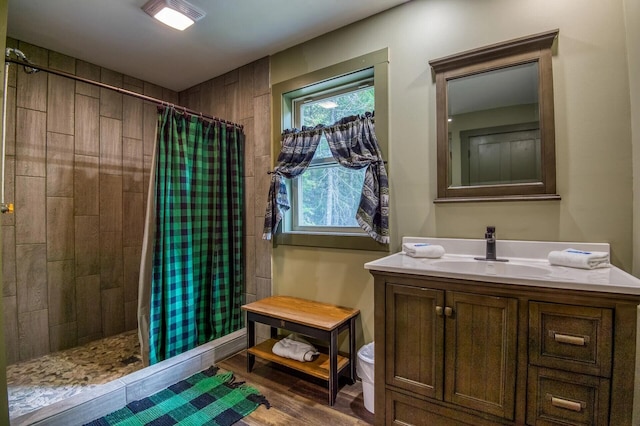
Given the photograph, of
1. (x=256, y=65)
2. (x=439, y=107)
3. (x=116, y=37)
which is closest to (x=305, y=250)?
(x=439, y=107)

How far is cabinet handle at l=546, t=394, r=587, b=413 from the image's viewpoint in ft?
3.67

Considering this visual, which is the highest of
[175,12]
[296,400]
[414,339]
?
[175,12]

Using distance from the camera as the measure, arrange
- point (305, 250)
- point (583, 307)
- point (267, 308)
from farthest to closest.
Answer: point (305, 250), point (267, 308), point (583, 307)

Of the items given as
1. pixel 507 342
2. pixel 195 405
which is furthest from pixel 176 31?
pixel 507 342

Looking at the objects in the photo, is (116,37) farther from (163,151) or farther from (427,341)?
(427,341)

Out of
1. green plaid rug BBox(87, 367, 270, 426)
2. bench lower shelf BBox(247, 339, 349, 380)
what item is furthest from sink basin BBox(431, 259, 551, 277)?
green plaid rug BBox(87, 367, 270, 426)

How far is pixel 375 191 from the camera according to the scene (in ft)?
6.67

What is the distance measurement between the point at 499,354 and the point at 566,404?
254 millimetres

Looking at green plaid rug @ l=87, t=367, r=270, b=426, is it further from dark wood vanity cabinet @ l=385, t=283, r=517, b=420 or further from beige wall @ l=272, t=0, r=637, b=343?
dark wood vanity cabinet @ l=385, t=283, r=517, b=420

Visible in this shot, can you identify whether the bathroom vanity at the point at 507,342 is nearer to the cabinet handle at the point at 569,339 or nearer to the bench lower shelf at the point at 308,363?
the cabinet handle at the point at 569,339

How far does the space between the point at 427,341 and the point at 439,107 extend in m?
1.35

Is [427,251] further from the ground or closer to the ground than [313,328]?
further from the ground

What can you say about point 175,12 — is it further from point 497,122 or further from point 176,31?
point 497,122

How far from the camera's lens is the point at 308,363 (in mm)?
2035
